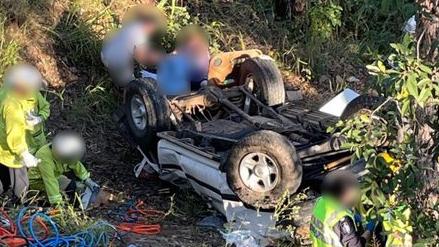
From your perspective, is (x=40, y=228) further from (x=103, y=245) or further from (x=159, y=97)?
(x=159, y=97)

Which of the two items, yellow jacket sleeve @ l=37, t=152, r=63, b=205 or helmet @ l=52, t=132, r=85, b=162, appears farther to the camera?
helmet @ l=52, t=132, r=85, b=162

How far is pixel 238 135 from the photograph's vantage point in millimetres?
7035

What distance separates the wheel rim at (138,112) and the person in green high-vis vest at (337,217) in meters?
2.69

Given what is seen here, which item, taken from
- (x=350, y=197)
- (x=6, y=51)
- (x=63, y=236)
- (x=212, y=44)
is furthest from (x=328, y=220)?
(x=212, y=44)

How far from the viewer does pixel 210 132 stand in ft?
23.6

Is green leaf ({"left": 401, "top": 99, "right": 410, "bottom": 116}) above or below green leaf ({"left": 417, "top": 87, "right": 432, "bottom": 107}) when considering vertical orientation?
below

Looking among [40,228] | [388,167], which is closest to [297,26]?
[40,228]

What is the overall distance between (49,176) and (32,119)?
48 cm

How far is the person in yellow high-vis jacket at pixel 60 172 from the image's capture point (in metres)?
6.82

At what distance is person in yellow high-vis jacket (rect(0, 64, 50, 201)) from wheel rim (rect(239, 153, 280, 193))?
170 cm

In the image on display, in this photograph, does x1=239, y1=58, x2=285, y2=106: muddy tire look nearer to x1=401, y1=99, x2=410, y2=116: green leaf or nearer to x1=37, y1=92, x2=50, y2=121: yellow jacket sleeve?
x1=37, y1=92, x2=50, y2=121: yellow jacket sleeve

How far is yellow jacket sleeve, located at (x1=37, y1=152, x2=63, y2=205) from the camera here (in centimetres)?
678

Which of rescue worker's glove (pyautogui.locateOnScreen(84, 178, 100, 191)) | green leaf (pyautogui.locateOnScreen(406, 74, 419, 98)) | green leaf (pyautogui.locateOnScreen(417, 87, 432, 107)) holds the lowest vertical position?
rescue worker's glove (pyautogui.locateOnScreen(84, 178, 100, 191))

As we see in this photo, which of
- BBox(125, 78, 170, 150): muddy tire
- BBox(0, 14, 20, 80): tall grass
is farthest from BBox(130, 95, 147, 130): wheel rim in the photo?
BBox(0, 14, 20, 80): tall grass
